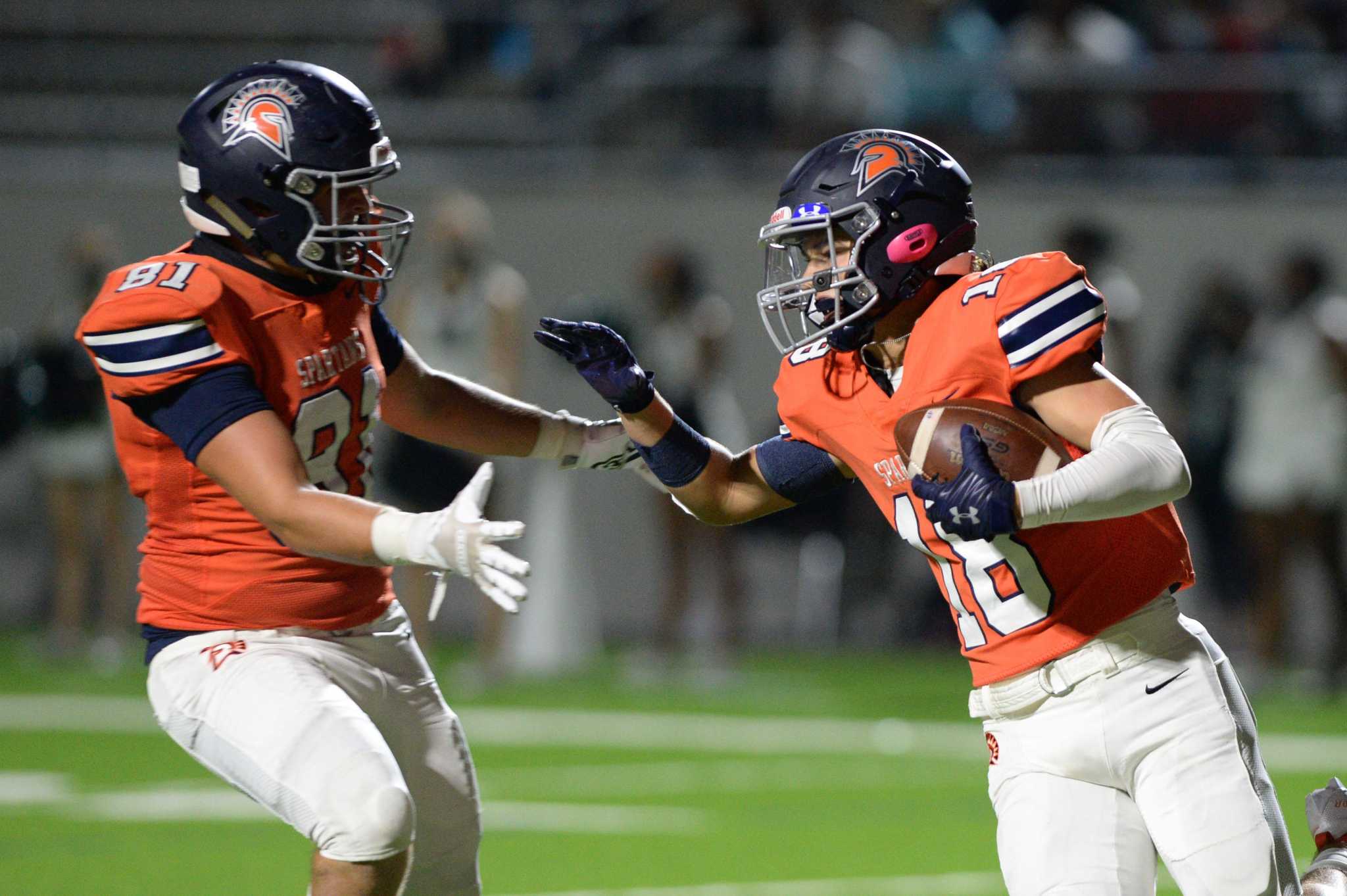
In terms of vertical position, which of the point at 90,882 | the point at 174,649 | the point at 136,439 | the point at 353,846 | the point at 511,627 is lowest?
the point at 511,627

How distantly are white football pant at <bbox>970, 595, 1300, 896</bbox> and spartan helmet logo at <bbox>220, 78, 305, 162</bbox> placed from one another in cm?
173

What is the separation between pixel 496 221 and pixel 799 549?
9.32ft

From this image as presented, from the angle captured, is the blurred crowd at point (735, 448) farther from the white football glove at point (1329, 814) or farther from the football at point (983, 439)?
the football at point (983, 439)

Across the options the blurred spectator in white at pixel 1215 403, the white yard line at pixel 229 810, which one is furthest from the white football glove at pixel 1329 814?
the blurred spectator in white at pixel 1215 403

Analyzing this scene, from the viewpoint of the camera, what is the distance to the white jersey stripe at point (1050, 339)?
11.5 ft

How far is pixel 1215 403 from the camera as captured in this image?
10.7 meters

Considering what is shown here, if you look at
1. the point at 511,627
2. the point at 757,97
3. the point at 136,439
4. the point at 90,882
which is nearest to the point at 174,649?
the point at 136,439

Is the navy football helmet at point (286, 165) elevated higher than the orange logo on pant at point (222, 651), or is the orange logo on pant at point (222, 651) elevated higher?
the navy football helmet at point (286, 165)

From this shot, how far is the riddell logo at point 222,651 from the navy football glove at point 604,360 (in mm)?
820

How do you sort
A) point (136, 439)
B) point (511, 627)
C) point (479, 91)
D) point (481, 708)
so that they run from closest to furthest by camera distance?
point (136, 439) < point (481, 708) < point (511, 627) < point (479, 91)

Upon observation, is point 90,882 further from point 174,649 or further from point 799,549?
point 799,549

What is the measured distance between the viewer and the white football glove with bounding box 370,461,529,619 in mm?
3387

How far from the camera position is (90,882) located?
5773 mm

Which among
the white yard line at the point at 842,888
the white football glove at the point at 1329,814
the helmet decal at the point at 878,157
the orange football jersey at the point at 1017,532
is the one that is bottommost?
the white yard line at the point at 842,888
